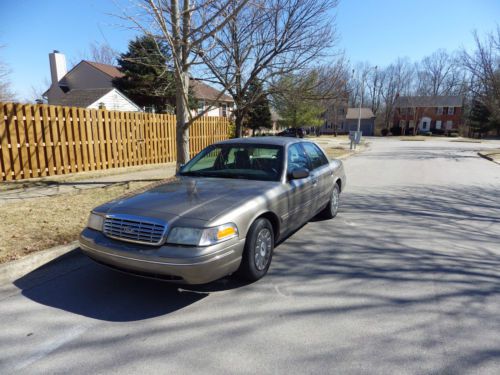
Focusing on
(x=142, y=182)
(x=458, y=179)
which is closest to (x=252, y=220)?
(x=142, y=182)

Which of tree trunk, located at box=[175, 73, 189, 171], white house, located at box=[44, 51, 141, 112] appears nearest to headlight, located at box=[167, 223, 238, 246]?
tree trunk, located at box=[175, 73, 189, 171]

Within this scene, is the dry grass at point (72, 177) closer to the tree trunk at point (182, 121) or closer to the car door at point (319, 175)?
the tree trunk at point (182, 121)

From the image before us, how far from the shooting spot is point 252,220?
3.48 metres

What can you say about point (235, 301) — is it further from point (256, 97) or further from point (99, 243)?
point (256, 97)

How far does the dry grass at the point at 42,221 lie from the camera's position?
429 centimetres

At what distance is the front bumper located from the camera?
9.67 ft

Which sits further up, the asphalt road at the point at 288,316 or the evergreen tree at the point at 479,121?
the evergreen tree at the point at 479,121

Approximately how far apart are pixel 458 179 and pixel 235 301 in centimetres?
1113

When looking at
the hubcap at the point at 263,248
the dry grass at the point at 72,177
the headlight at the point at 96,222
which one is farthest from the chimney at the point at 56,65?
the hubcap at the point at 263,248

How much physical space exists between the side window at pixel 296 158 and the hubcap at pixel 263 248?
105 cm

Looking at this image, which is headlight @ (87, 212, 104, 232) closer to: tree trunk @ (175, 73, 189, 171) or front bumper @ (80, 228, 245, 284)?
front bumper @ (80, 228, 245, 284)

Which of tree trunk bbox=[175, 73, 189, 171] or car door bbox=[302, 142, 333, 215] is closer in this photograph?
car door bbox=[302, 142, 333, 215]

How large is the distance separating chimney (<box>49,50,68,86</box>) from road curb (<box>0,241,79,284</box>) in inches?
1297

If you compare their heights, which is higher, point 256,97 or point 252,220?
point 256,97
